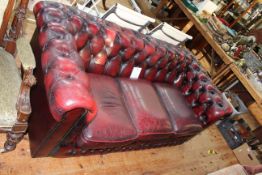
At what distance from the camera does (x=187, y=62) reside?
3.09 meters

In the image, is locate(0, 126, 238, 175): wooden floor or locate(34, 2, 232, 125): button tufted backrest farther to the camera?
locate(0, 126, 238, 175): wooden floor

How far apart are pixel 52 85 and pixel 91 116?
32 cm

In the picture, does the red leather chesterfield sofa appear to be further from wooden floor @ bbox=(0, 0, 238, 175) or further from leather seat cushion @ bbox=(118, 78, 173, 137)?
wooden floor @ bbox=(0, 0, 238, 175)

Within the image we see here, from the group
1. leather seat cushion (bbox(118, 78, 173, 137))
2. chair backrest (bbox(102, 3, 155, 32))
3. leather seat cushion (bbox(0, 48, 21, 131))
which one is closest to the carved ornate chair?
leather seat cushion (bbox(0, 48, 21, 131))

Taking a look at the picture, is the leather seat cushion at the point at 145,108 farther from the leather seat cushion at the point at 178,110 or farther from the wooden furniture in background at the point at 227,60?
the wooden furniture in background at the point at 227,60

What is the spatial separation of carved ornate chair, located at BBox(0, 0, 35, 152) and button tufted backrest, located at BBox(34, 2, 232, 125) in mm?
180

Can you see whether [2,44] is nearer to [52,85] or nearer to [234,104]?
[52,85]

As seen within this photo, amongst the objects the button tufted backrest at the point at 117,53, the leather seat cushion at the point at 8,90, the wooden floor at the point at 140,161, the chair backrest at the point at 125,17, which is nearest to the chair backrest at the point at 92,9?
the chair backrest at the point at 125,17

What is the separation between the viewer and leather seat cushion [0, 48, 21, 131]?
1.47 metres

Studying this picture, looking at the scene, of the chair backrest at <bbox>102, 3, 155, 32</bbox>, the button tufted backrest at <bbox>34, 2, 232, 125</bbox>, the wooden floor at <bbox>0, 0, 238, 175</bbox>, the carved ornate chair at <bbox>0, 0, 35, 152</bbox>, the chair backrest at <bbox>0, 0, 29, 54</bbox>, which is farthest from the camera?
the chair backrest at <bbox>102, 3, 155, 32</bbox>

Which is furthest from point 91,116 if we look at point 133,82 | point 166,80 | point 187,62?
point 187,62

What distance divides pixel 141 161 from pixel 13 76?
157 cm

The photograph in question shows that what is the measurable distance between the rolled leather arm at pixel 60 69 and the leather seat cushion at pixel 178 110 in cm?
124

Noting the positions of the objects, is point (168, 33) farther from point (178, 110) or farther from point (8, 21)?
point (8, 21)
